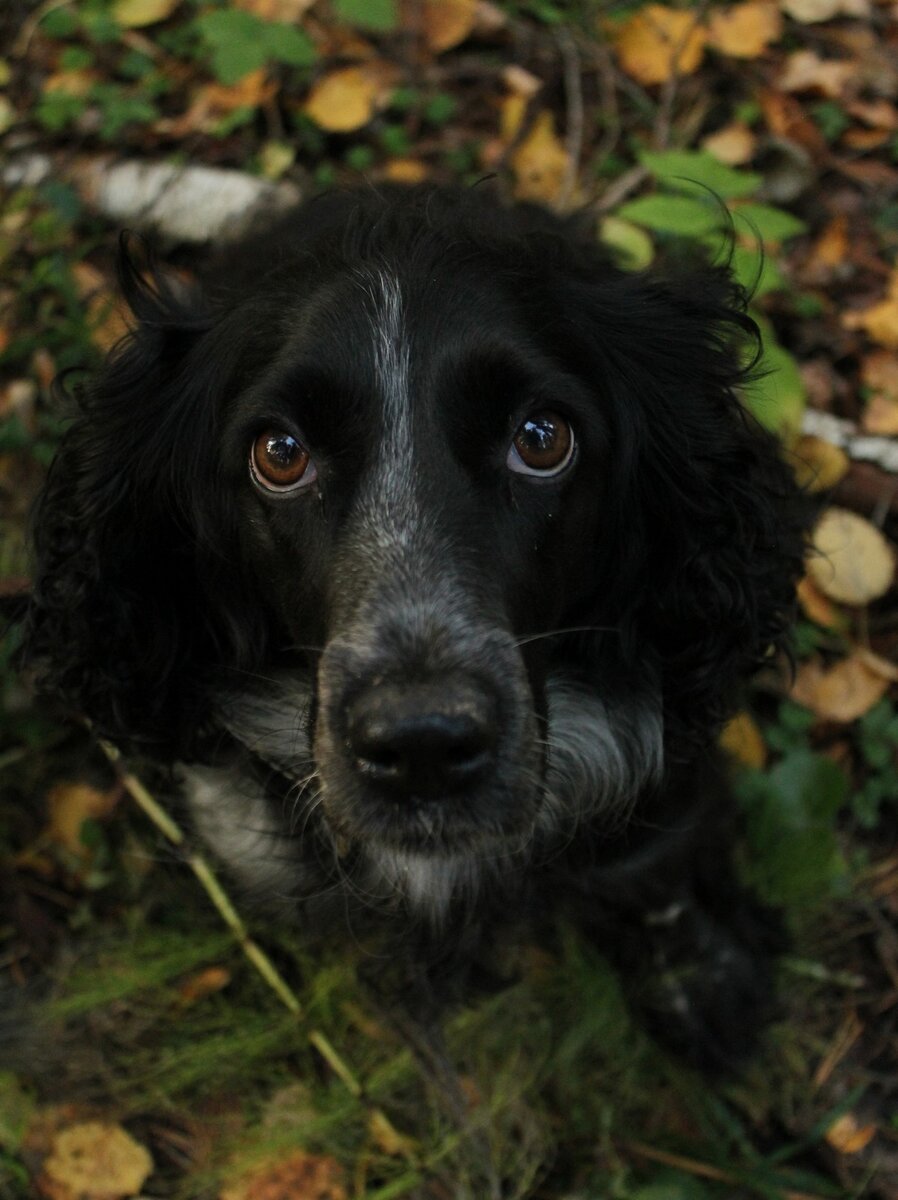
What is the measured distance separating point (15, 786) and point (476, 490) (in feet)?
8.02

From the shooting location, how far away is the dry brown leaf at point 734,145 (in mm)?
5391

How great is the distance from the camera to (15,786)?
4441mm

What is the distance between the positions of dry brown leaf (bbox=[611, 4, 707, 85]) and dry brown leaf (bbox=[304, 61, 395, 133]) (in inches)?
41.6

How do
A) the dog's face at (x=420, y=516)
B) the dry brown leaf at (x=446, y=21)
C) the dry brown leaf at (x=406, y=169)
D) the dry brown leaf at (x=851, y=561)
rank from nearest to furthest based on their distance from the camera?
the dog's face at (x=420, y=516) → the dry brown leaf at (x=851, y=561) → the dry brown leaf at (x=406, y=169) → the dry brown leaf at (x=446, y=21)

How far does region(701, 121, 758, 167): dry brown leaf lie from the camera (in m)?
5.39

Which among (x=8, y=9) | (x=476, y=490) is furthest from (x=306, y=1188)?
(x=8, y=9)

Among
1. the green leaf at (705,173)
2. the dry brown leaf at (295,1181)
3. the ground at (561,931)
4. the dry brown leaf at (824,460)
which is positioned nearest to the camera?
the dry brown leaf at (295,1181)

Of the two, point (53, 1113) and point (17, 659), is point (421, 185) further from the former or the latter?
point (53, 1113)

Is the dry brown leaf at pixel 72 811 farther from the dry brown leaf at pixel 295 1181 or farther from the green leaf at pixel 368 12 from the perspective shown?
the green leaf at pixel 368 12

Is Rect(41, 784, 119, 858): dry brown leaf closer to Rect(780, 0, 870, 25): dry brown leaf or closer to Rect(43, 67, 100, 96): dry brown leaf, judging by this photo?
Rect(43, 67, 100, 96): dry brown leaf

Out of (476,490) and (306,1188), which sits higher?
(476,490)

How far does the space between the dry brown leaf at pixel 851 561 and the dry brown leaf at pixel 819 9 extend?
258 cm

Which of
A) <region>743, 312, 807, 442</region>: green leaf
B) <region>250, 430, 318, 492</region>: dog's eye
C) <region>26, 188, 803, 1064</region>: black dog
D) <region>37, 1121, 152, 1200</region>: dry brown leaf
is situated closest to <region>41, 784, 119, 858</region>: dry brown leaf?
<region>26, 188, 803, 1064</region>: black dog

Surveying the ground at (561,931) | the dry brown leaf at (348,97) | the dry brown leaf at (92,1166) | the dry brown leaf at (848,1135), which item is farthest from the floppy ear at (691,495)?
the dry brown leaf at (348,97)
